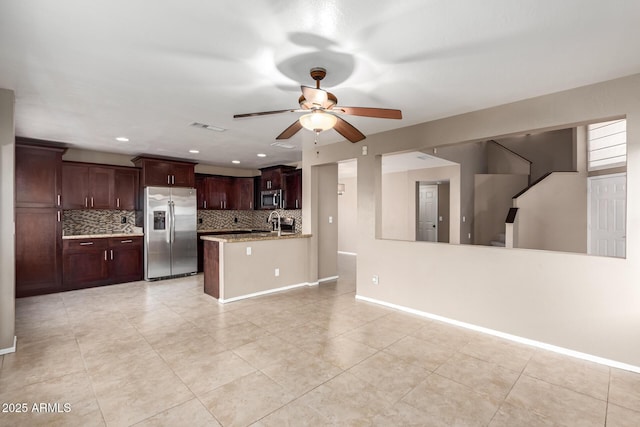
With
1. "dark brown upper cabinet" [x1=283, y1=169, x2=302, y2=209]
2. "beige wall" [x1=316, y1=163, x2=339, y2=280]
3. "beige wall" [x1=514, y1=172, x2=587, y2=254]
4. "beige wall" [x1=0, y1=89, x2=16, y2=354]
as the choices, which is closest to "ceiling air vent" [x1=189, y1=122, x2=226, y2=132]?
"beige wall" [x1=0, y1=89, x2=16, y2=354]

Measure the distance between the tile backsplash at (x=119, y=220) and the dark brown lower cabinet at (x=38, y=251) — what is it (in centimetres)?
54

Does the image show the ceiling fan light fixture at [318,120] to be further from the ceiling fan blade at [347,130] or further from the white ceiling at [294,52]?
the white ceiling at [294,52]

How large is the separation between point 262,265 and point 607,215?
17.5 feet

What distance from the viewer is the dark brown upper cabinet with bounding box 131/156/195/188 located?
5832 mm

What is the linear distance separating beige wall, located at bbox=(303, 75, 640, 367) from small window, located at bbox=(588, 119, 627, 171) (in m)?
2.39

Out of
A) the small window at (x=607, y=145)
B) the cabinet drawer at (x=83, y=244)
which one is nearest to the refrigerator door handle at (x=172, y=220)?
the cabinet drawer at (x=83, y=244)

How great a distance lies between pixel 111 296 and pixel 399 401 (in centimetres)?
465

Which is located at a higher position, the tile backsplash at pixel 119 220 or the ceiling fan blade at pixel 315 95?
the ceiling fan blade at pixel 315 95

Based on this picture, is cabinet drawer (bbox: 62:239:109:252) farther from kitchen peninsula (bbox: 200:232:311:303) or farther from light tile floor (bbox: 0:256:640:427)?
kitchen peninsula (bbox: 200:232:311:303)

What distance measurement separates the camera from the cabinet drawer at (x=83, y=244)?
16.3 feet

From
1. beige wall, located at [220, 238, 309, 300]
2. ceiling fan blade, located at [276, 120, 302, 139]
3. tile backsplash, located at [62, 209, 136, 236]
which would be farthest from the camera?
tile backsplash, located at [62, 209, 136, 236]

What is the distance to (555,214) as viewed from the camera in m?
5.40

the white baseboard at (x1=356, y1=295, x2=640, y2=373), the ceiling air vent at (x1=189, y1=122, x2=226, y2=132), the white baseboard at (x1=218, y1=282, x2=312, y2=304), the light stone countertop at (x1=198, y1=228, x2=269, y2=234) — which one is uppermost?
the ceiling air vent at (x1=189, y1=122, x2=226, y2=132)

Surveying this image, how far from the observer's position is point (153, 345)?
2992 mm
